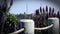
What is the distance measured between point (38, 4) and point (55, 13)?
257mm

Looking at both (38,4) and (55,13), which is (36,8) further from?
(55,13)

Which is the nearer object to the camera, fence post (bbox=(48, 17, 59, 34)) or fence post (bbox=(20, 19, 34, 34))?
fence post (bbox=(20, 19, 34, 34))

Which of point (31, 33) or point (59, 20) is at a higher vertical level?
point (59, 20)

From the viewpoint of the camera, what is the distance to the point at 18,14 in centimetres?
122

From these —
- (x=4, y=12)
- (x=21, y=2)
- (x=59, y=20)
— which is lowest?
(x=59, y=20)

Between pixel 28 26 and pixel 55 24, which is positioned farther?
pixel 55 24

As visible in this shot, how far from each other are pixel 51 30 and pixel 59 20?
0.55 feet

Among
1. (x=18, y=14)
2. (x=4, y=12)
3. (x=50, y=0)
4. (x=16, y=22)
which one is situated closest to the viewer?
(x=4, y=12)

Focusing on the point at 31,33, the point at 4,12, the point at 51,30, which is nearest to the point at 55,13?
the point at 51,30

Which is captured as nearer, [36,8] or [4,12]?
[4,12]

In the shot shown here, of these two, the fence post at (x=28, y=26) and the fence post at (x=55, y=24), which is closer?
the fence post at (x=28, y=26)

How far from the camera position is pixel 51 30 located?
135cm

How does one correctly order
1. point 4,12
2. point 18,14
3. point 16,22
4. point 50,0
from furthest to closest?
point 50,0, point 18,14, point 16,22, point 4,12

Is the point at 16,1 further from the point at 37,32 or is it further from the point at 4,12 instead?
the point at 37,32
